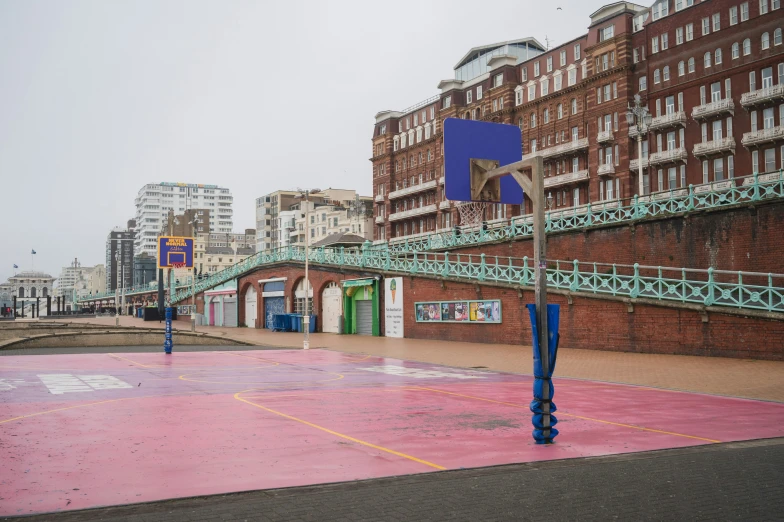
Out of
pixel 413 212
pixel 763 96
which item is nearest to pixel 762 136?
pixel 763 96

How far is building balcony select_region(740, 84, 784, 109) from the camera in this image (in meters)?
46.6

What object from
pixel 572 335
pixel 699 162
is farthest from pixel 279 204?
pixel 572 335

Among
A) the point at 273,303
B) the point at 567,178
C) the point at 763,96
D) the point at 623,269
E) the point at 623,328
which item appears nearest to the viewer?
the point at 623,328

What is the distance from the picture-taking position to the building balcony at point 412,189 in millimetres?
81581

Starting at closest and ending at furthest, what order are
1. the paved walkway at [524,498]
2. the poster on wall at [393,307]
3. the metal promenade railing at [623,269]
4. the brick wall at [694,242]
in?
the paved walkway at [524,498] < the metal promenade railing at [623,269] < the brick wall at [694,242] < the poster on wall at [393,307]

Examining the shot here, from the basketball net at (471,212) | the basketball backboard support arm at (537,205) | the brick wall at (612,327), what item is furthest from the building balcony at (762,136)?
the basketball backboard support arm at (537,205)

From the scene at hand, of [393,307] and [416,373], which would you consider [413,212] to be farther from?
[416,373]

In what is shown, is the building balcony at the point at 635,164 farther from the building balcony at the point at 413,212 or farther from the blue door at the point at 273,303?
the blue door at the point at 273,303

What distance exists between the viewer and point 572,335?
93.9 feet

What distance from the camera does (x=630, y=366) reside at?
2145 centimetres

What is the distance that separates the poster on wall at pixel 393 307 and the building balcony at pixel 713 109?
94.4 ft

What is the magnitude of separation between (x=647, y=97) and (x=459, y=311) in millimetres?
31959

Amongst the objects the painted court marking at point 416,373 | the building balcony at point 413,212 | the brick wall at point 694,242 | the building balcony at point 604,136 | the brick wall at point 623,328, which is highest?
the building balcony at point 604,136

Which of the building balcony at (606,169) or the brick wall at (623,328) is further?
the building balcony at (606,169)
